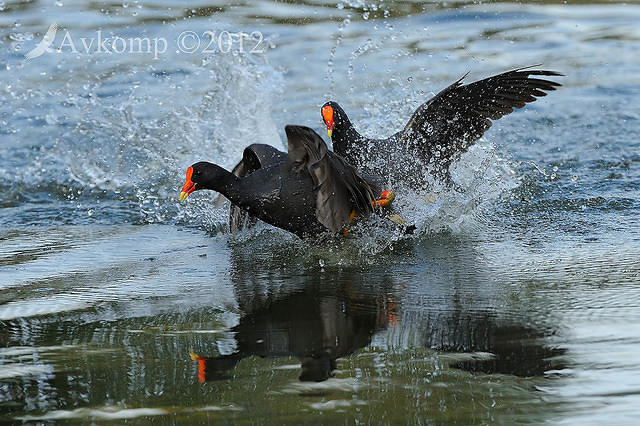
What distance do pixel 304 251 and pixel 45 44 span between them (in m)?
7.07

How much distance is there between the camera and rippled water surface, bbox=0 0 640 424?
2.95 metres

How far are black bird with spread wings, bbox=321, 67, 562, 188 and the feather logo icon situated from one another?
5787 mm

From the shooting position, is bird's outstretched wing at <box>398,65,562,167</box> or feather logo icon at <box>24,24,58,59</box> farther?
feather logo icon at <box>24,24,58,59</box>

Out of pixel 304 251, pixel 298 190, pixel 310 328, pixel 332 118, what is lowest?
pixel 310 328

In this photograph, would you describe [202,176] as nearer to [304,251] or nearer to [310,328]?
[304,251]

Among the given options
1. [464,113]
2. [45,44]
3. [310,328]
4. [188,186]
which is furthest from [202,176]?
[45,44]

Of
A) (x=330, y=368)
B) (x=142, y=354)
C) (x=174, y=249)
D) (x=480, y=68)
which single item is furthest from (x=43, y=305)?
(x=480, y=68)

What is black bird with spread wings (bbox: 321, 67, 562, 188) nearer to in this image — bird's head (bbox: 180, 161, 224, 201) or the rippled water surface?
the rippled water surface

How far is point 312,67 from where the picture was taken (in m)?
10.0

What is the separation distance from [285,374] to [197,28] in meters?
8.68

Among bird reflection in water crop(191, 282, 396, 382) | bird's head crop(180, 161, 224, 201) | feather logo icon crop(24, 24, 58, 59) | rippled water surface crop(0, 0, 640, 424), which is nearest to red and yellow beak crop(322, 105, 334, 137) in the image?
rippled water surface crop(0, 0, 640, 424)

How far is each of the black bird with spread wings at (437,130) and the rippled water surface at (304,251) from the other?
240 millimetres

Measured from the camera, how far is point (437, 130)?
19.3ft

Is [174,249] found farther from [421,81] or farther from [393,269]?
[421,81]
